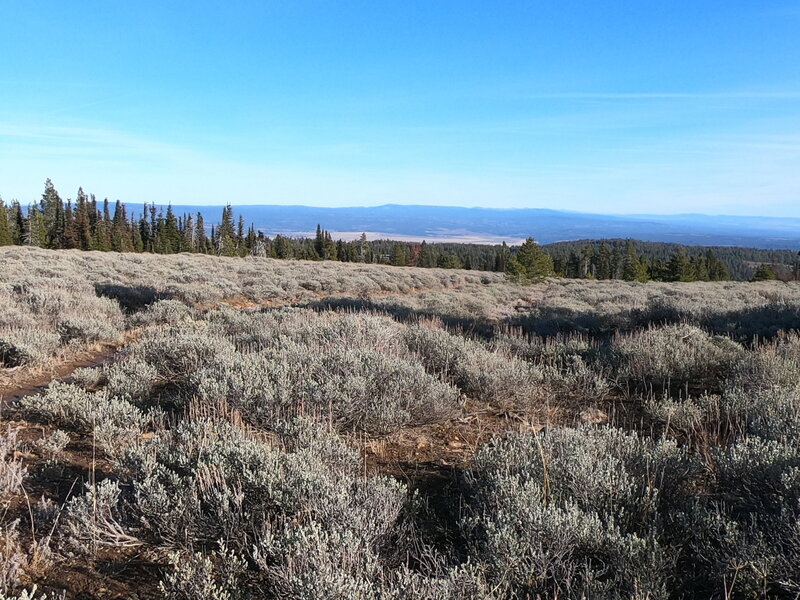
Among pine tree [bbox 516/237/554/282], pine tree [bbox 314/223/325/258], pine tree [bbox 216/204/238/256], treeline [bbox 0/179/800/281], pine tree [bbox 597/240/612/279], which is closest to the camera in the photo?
pine tree [bbox 516/237/554/282]

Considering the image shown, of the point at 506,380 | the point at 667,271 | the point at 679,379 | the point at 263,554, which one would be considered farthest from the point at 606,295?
the point at 667,271

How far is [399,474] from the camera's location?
3781mm

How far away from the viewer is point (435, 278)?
31094 mm

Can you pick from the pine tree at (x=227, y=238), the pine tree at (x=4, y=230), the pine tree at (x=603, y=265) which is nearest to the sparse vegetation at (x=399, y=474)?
the pine tree at (x=4, y=230)

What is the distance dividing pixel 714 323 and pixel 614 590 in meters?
10.0

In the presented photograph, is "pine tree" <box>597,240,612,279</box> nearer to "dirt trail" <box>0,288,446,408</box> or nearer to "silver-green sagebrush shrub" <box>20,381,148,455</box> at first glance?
"dirt trail" <box>0,288,446,408</box>

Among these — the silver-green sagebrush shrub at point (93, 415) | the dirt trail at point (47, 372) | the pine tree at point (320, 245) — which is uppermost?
the pine tree at point (320, 245)

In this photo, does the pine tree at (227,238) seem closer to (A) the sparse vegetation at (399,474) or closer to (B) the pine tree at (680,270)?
(B) the pine tree at (680,270)

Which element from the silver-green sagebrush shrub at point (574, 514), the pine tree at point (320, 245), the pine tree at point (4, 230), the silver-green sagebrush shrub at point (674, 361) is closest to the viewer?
the silver-green sagebrush shrub at point (574, 514)

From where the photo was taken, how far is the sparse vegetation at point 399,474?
237cm

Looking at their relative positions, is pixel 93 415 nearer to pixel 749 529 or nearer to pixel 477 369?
pixel 477 369

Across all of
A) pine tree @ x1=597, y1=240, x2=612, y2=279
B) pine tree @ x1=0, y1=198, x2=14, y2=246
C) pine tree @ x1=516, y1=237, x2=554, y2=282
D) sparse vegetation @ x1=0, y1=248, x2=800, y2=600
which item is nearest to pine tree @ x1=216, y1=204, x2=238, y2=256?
pine tree @ x1=0, y1=198, x2=14, y2=246

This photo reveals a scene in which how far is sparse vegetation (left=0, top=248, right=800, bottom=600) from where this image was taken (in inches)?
93.1

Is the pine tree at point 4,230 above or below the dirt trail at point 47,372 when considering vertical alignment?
above
